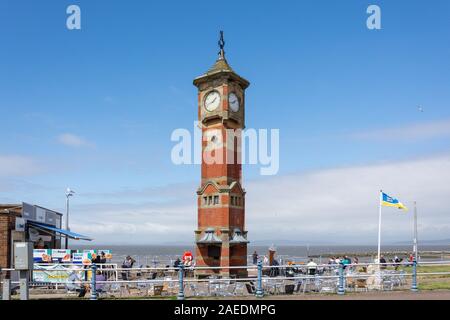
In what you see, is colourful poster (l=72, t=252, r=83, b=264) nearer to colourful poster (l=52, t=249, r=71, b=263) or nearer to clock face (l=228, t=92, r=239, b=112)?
colourful poster (l=52, t=249, r=71, b=263)

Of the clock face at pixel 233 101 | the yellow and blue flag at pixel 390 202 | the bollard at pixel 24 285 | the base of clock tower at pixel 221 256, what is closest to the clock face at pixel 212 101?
the clock face at pixel 233 101

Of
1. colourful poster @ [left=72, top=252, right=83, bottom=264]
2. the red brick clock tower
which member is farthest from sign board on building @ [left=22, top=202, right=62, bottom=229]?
the red brick clock tower

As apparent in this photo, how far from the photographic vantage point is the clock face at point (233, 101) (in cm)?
2600

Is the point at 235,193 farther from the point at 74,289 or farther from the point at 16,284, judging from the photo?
the point at 16,284

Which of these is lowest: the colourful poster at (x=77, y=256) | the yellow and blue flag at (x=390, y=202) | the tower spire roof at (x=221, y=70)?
the colourful poster at (x=77, y=256)

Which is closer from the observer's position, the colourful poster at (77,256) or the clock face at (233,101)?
the colourful poster at (77,256)

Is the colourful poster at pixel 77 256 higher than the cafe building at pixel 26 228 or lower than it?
lower

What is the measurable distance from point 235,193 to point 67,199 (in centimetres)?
1758

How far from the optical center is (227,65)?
26.6m

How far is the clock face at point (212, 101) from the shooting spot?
1019 inches

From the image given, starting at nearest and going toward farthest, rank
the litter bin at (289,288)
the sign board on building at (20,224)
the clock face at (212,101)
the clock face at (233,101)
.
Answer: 1. the litter bin at (289,288)
2. the sign board on building at (20,224)
3. the clock face at (212,101)
4. the clock face at (233,101)

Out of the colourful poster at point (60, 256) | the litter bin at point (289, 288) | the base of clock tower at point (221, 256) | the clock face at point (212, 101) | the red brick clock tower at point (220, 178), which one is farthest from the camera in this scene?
the clock face at point (212, 101)

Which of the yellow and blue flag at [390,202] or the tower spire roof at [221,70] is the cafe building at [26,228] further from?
the yellow and blue flag at [390,202]
